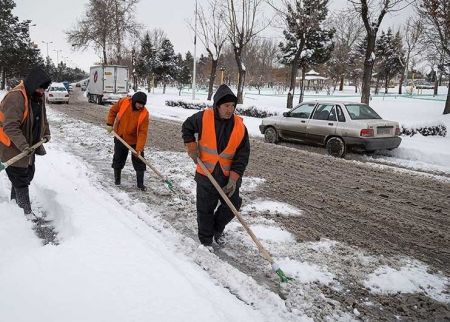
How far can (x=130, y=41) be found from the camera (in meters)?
40.1

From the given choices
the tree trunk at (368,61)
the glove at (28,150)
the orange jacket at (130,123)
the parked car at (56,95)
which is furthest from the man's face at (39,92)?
the parked car at (56,95)

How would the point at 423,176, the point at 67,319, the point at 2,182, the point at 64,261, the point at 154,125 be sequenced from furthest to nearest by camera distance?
the point at 154,125 → the point at 423,176 → the point at 2,182 → the point at 64,261 → the point at 67,319

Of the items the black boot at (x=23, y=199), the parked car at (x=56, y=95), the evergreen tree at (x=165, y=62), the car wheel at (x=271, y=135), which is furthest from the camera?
the evergreen tree at (x=165, y=62)

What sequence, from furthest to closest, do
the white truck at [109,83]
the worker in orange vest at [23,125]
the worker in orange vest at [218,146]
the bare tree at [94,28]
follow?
1. the bare tree at [94,28]
2. the white truck at [109,83]
3. the worker in orange vest at [23,125]
4. the worker in orange vest at [218,146]

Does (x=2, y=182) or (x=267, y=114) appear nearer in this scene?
(x=2, y=182)

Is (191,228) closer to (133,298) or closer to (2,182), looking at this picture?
(133,298)

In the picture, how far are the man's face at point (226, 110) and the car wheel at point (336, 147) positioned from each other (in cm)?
688

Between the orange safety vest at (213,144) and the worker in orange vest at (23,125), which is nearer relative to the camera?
the orange safety vest at (213,144)

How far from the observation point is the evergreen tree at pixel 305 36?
23344mm

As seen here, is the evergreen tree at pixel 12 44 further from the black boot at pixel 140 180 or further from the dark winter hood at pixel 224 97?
the dark winter hood at pixel 224 97

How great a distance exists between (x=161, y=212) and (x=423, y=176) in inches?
224

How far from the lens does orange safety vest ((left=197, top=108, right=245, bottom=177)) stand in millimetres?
3886

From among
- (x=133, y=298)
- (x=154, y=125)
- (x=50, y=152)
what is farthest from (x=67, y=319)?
(x=154, y=125)

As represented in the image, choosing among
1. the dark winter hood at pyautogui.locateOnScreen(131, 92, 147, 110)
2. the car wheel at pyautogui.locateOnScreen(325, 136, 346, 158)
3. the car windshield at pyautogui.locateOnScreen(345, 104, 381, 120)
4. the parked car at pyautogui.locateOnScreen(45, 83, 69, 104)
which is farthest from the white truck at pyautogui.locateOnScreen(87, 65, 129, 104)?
the dark winter hood at pyautogui.locateOnScreen(131, 92, 147, 110)
